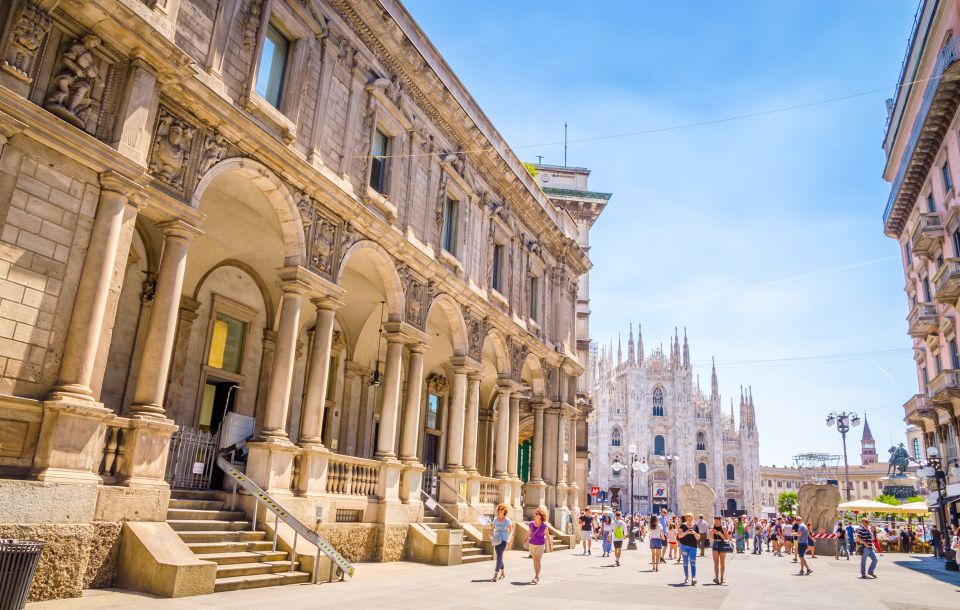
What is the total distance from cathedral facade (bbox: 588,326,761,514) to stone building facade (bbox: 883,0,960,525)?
5340cm

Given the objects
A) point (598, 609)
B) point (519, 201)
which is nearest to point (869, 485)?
point (519, 201)

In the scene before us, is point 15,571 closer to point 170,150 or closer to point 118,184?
point 118,184

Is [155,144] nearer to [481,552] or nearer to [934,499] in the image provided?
[481,552]

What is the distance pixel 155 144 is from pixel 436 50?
10329 millimetres

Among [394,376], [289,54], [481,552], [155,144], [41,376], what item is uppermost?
[289,54]

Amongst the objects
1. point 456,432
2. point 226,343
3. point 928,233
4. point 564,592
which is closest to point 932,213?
point 928,233

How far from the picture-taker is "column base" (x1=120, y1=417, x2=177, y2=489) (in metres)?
9.32

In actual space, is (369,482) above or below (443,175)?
below

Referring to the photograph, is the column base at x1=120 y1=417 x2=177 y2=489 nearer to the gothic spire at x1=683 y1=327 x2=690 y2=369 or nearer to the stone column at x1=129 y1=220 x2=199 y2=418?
the stone column at x1=129 y1=220 x2=199 y2=418

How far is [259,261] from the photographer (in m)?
16.8

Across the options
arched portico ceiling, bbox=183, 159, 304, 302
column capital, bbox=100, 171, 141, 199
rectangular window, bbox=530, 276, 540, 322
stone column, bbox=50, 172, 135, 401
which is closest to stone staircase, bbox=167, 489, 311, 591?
stone column, bbox=50, 172, 135, 401

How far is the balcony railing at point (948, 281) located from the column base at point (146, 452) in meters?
27.5

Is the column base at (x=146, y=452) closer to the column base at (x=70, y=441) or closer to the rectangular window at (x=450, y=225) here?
the column base at (x=70, y=441)

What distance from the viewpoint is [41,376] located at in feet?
27.6
